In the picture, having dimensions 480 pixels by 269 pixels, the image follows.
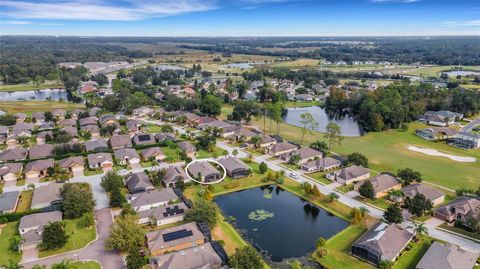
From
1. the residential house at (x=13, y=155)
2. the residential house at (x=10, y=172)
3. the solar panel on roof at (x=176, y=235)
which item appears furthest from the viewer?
the residential house at (x=13, y=155)

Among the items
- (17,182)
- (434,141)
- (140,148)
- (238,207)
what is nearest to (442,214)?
(238,207)

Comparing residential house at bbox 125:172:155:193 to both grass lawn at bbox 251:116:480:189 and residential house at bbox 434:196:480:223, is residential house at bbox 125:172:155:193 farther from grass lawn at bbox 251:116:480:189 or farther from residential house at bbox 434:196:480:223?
residential house at bbox 434:196:480:223

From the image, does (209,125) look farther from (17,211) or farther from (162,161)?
(17,211)

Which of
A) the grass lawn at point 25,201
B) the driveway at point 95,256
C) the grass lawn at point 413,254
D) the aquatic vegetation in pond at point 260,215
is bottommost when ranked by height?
→ the aquatic vegetation in pond at point 260,215

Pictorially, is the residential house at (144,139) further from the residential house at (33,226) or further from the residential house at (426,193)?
the residential house at (426,193)

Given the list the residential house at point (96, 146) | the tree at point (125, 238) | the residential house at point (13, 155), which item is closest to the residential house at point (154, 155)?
the residential house at point (96, 146)

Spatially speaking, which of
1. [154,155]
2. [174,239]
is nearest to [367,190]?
[174,239]

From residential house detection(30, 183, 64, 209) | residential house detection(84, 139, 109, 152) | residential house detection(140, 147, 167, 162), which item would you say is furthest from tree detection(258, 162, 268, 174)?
residential house detection(30, 183, 64, 209)
